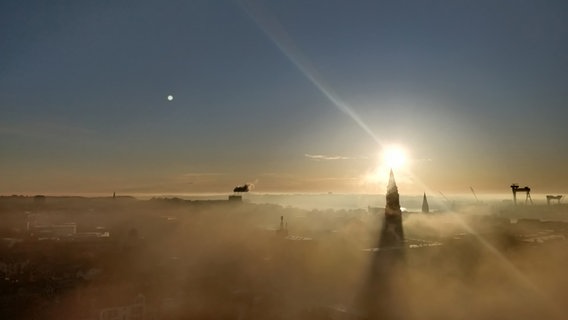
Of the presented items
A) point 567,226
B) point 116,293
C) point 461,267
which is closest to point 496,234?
point 461,267

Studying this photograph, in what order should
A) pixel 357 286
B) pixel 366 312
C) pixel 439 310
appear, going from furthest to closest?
pixel 357 286, pixel 439 310, pixel 366 312

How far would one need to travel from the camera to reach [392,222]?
101 metres

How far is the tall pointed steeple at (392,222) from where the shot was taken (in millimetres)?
93450

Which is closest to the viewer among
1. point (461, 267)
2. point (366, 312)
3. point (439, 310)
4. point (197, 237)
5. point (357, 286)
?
point (366, 312)

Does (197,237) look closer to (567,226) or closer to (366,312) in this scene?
(366,312)

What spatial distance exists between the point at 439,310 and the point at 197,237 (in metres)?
123

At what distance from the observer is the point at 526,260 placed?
97688 mm

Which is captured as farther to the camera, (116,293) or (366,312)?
(116,293)

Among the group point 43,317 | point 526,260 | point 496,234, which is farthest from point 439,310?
point 43,317

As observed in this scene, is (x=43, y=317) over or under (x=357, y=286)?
under

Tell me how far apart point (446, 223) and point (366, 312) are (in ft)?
309

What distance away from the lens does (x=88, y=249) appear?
132m

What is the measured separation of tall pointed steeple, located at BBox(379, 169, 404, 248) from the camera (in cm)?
9345

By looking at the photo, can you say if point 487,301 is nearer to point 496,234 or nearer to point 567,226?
point 496,234
